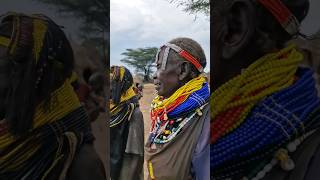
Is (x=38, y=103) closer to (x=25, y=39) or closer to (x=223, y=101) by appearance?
(x=25, y=39)

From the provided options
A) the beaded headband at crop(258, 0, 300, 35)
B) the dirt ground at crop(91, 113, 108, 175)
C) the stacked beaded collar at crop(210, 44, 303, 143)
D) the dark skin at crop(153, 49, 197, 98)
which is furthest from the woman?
the beaded headband at crop(258, 0, 300, 35)

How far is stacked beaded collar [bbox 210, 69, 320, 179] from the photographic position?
178cm

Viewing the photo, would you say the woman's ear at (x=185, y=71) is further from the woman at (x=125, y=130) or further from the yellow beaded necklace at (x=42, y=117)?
the yellow beaded necklace at (x=42, y=117)

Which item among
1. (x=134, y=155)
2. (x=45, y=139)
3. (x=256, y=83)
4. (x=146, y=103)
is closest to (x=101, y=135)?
(x=45, y=139)

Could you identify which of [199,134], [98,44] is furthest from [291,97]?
[199,134]

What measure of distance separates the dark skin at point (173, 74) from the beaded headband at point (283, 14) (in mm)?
1362

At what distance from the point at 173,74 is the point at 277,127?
4.63 ft

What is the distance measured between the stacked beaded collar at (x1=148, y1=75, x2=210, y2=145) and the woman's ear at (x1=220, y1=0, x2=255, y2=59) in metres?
1.16

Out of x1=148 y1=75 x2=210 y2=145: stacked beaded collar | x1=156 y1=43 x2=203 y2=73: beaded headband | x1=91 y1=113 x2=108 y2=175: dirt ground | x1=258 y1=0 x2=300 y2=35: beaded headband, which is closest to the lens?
x1=258 y1=0 x2=300 y2=35: beaded headband

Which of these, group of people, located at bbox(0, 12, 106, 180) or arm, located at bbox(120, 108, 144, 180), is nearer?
group of people, located at bbox(0, 12, 106, 180)

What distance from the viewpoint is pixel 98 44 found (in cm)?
190

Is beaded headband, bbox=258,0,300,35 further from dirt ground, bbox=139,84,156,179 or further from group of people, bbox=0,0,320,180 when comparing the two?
dirt ground, bbox=139,84,156,179

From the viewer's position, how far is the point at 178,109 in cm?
302

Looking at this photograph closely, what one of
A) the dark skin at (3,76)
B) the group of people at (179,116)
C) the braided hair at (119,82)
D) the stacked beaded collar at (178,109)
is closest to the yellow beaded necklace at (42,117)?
the dark skin at (3,76)
